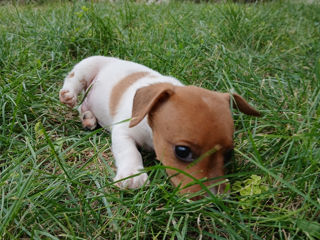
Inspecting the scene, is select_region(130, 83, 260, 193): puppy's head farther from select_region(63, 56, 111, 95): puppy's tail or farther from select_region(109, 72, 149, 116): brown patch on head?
select_region(63, 56, 111, 95): puppy's tail

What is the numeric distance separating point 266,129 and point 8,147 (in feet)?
7.70

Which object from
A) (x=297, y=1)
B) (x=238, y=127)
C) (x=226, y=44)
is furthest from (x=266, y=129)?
(x=297, y=1)

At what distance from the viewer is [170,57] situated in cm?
465

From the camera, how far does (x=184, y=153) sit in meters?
2.33

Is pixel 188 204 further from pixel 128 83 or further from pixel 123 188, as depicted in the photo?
pixel 128 83

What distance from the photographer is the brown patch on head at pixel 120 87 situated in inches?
147

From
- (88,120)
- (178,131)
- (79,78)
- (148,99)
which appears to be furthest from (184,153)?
(79,78)

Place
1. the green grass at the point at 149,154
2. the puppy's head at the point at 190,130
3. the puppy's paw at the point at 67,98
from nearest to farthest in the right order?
1. the green grass at the point at 149,154
2. the puppy's head at the point at 190,130
3. the puppy's paw at the point at 67,98

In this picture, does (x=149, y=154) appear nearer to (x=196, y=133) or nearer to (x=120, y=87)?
(x=196, y=133)

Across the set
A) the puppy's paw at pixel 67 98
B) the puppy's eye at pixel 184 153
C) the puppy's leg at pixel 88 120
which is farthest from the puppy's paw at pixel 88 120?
the puppy's eye at pixel 184 153

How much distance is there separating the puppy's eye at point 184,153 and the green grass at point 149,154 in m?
0.20

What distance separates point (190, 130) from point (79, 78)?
233 centimetres

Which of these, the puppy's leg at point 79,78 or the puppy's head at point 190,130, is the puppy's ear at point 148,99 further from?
the puppy's leg at point 79,78

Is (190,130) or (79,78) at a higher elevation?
(190,130)
